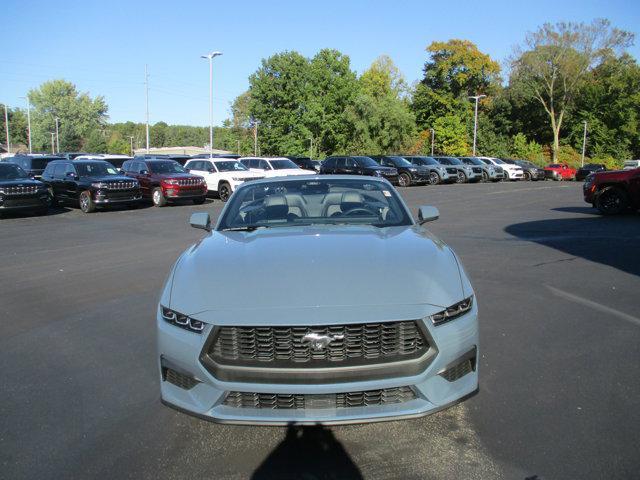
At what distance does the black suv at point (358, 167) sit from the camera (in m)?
32.0

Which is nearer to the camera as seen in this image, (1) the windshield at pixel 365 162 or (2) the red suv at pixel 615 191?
(2) the red suv at pixel 615 191

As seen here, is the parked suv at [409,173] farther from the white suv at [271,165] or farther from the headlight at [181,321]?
the headlight at [181,321]

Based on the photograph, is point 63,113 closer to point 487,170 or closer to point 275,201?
point 487,170

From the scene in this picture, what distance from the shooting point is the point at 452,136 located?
71.2 m

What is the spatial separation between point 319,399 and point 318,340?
0.99ft

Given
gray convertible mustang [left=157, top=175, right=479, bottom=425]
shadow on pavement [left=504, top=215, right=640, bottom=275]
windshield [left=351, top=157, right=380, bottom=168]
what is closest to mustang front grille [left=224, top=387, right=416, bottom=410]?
gray convertible mustang [left=157, top=175, right=479, bottom=425]

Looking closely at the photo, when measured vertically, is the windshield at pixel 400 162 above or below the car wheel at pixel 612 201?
above

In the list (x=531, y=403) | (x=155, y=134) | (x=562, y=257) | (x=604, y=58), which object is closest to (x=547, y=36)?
(x=604, y=58)

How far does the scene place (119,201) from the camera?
19.4 meters

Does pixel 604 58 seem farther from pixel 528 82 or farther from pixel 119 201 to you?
pixel 119 201

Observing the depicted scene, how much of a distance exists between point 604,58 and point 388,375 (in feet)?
224

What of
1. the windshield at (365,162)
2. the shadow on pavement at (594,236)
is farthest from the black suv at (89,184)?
the windshield at (365,162)

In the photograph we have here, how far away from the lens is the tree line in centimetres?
6072

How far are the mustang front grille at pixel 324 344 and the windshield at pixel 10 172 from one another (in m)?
18.1
